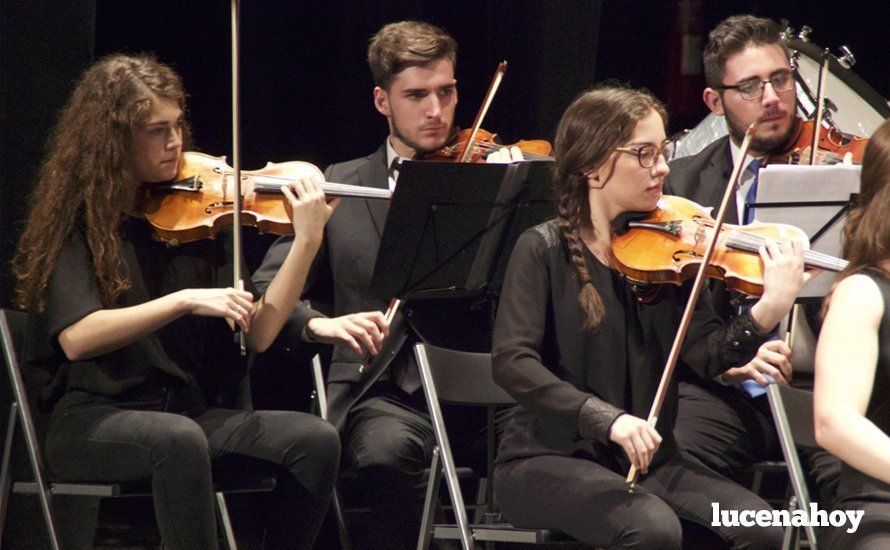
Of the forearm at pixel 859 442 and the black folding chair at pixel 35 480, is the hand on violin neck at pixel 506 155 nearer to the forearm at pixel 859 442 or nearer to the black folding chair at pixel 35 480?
the black folding chair at pixel 35 480

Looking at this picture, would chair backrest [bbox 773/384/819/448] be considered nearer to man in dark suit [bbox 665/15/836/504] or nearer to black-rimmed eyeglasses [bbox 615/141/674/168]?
man in dark suit [bbox 665/15/836/504]

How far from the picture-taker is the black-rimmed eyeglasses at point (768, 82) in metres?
3.09

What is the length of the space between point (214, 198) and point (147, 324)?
13.2 inches

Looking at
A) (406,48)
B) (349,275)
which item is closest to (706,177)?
(406,48)

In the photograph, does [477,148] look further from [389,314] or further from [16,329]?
[16,329]

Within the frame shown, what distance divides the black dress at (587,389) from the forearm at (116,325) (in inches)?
26.8

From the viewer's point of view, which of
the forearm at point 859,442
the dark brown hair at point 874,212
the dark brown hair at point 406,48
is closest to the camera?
the forearm at point 859,442

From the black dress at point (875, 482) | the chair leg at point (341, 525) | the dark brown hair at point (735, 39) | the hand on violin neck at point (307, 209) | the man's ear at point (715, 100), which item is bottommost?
the chair leg at point (341, 525)

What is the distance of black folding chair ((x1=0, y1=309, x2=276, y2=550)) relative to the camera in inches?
96.8

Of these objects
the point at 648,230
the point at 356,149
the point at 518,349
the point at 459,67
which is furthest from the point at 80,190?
the point at 459,67

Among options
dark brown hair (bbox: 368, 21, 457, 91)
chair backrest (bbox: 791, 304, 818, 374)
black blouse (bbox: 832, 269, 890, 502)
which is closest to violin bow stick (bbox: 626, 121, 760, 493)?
black blouse (bbox: 832, 269, 890, 502)

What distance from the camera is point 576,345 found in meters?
2.32

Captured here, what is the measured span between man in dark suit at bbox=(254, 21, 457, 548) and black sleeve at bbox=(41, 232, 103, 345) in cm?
47

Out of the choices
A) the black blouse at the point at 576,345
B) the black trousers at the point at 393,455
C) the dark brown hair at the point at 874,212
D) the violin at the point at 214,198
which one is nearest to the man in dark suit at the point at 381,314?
the black trousers at the point at 393,455
